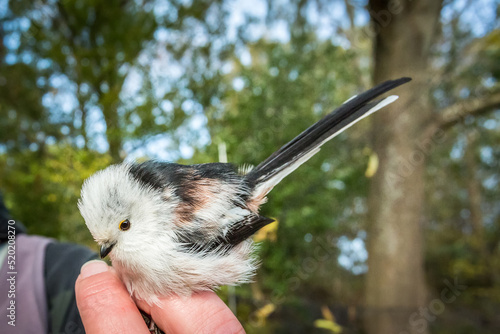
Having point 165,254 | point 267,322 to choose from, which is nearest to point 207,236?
point 165,254

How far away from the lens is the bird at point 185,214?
80 cm

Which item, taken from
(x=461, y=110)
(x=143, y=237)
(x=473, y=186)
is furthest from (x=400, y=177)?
(x=473, y=186)

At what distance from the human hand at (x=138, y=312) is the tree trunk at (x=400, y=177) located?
2.51 metres

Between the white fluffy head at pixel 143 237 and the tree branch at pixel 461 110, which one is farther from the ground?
the white fluffy head at pixel 143 237

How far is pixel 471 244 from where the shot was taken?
21.9ft

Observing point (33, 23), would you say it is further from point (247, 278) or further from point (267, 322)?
point (267, 322)

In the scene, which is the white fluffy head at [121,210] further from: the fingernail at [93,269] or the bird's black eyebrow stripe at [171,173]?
the fingernail at [93,269]

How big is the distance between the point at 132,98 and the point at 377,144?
2295mm

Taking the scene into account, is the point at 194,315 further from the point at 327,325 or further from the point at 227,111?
the point at 327,325

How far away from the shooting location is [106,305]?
2.76ft

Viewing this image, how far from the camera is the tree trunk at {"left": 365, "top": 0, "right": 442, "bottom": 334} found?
2.96 meters

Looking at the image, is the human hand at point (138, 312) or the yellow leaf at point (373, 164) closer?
the human hand at point (138, 312)

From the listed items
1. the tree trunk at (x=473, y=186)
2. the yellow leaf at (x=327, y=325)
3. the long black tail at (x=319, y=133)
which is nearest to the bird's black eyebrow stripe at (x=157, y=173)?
the long black tail at (x=319, y=133)

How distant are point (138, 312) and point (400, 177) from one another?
274 cm
